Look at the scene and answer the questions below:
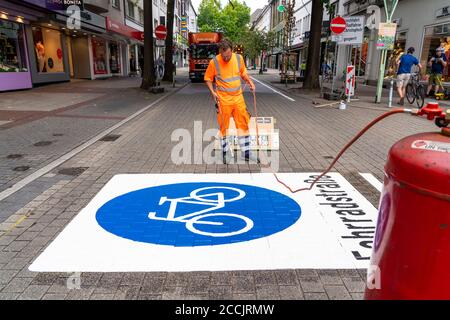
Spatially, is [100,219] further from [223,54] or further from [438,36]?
[438,36]

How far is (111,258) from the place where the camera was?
3.40 meters

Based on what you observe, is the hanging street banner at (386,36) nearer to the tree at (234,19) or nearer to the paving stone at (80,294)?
the paving stone at (80,294)

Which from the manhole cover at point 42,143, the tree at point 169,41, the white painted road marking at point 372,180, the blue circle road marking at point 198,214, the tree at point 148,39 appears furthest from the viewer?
the tree at point 169,41

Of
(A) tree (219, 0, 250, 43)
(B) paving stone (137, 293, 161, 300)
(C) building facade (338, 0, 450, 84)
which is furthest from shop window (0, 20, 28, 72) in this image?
(A) tree (219, 0, 250, 43)

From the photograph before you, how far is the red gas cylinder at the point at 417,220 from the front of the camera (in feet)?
5.32

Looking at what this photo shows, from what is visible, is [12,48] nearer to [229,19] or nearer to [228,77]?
[228,77]

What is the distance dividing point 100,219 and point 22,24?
60.6 ft

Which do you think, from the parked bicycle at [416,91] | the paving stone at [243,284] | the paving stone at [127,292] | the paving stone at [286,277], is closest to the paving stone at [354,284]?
the paving stone at [286,277]

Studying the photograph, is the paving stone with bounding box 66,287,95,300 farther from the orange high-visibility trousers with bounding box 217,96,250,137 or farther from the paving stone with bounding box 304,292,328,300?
the orange high-visibility trousers with bounding box 217,96,250,137

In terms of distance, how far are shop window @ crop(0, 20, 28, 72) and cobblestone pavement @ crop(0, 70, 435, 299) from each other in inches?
395

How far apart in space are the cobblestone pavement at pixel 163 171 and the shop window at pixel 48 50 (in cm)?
1350

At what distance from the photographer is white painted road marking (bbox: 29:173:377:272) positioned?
3295mm

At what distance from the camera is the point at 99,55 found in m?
31.5
